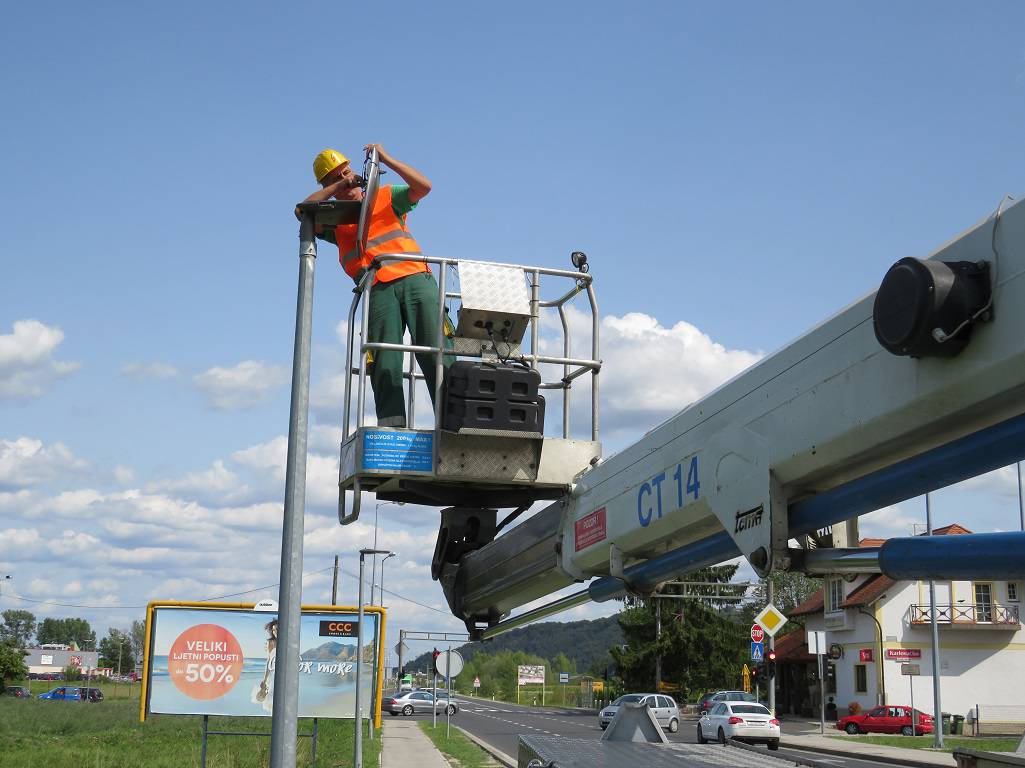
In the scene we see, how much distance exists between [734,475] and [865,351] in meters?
1.02

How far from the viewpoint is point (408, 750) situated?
95.6 feet

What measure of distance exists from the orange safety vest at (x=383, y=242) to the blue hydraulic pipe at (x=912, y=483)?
9.94 ft

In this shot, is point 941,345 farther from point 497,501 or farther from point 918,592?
point 918,592

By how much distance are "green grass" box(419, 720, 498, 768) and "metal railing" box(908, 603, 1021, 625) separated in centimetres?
1893

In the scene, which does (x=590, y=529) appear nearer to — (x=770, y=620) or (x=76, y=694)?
(x=770, y=620)

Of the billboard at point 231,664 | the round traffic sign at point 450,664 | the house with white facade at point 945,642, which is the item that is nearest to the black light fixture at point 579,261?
the billboard at point 231,664

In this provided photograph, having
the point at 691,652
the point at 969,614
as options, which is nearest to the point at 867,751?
the point at 969,614

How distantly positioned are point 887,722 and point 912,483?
40.0m

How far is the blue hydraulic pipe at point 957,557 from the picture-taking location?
3545mm

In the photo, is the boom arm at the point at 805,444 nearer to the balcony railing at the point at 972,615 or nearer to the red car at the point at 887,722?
Result: the red car at the point at 887,722

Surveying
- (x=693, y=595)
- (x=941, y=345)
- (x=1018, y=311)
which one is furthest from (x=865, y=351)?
(x=693, y=595)

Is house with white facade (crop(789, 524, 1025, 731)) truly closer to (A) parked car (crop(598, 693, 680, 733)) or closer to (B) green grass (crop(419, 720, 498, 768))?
(A) parked car (crop(598, 693, 680, 733))

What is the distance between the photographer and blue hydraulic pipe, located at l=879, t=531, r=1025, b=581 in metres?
3.54

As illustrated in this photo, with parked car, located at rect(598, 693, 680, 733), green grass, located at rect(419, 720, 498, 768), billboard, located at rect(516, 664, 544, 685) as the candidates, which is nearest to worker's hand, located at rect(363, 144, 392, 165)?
green grass, located at rect(419, 720, 498, 768)
